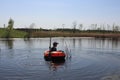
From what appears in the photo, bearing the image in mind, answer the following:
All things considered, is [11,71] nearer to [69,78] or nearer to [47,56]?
[69,78]

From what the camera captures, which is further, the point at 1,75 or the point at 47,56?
the point at 47,56

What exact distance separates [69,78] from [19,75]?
19.9 feet

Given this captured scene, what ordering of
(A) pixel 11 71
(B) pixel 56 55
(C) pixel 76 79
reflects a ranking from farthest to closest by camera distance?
1. (B) pixel 56 55
2. (A) pixel 11 71
3. (C) pixel 76 79

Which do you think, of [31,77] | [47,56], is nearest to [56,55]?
[47,56]

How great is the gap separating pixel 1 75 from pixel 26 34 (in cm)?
12730

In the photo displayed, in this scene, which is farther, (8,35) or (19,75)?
(8,35)

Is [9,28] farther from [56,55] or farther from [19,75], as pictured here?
[19,75]

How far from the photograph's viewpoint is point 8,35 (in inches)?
5753

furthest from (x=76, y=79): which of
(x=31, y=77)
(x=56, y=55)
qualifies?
(x=56, y=55)

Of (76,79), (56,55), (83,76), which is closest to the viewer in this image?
(76,79)

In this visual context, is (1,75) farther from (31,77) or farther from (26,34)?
(26,34)

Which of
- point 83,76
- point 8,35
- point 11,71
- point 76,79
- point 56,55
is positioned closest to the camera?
point 76,79

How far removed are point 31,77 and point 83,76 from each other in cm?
600

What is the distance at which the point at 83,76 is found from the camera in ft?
91.0
